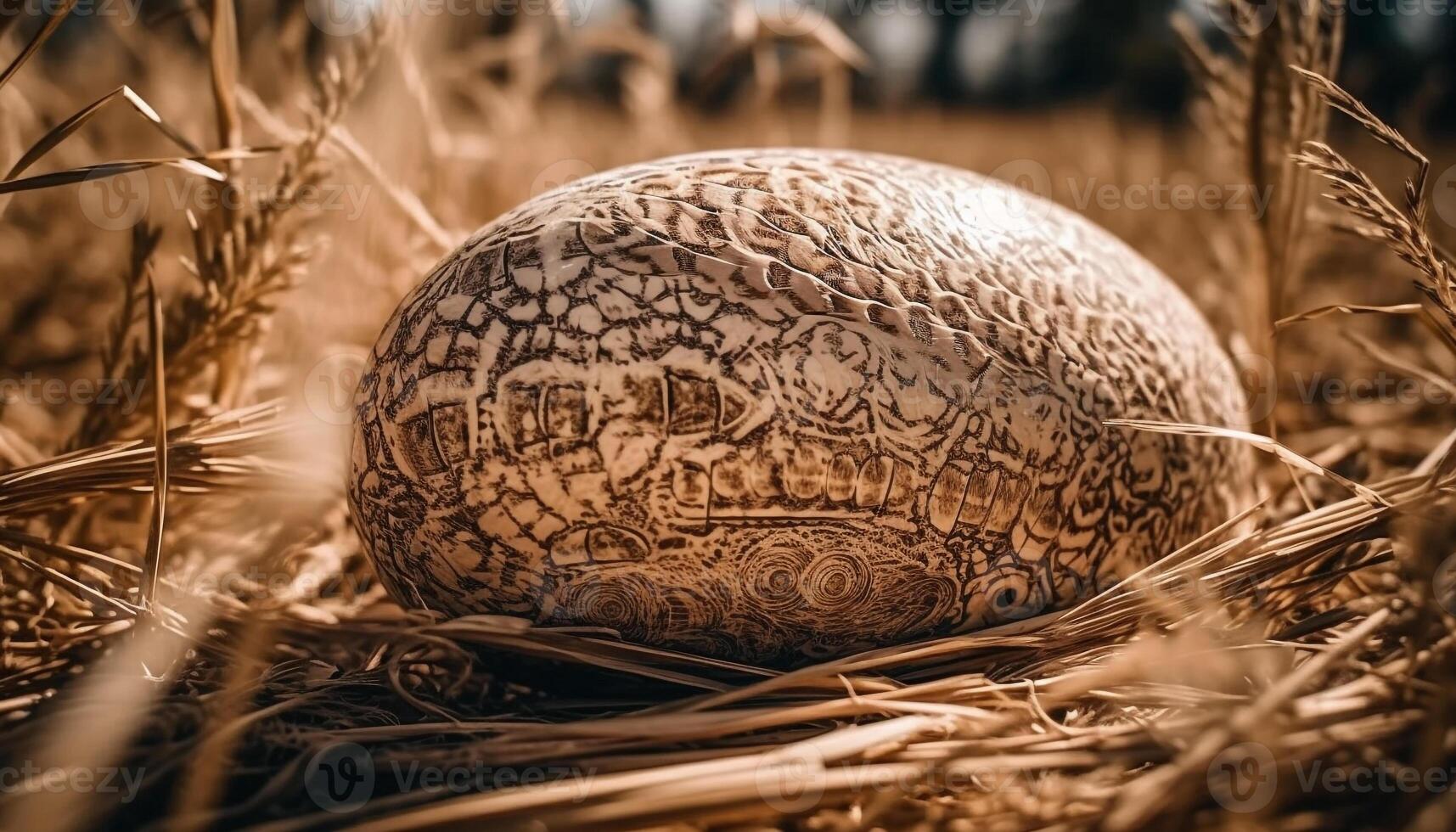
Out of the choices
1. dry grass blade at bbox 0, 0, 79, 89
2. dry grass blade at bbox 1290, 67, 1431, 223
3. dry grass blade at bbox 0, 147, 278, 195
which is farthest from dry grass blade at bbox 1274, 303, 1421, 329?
dry grass blade at bbox 0, 0, 79, 89

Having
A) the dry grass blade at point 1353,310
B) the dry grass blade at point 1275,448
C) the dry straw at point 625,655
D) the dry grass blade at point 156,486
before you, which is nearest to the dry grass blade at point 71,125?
the dry straw at point 625,655

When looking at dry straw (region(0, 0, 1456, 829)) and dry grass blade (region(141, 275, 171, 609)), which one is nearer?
Result: dry straw (region(0, 0, 1456, 829))

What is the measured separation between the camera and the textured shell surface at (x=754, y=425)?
3.98 ft

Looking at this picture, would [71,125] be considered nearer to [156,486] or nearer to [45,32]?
[45,32]

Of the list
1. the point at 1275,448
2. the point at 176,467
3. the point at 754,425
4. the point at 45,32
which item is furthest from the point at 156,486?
the point at 1275,448

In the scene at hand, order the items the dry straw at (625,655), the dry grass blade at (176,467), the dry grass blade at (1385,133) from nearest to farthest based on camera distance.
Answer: the dry straw at (625,655)
the dry grass blade at (1385,133)
the dry grass blade at (176,467)

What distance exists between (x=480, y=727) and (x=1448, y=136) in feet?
30.9

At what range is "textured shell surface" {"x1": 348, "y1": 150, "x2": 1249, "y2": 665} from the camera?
1.21 metres

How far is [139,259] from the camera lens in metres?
1.58

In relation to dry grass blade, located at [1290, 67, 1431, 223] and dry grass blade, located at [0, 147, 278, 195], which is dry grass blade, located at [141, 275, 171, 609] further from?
dry grass blade, located at [1290, 67, 1431, 223]

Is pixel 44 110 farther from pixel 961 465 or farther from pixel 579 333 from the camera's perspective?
pixel 961 465

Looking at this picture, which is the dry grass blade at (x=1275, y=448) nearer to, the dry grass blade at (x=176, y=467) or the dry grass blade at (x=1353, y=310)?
the dry grass blade at (x=1353, y=310)

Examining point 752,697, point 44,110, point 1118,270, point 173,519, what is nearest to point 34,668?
point 173,519

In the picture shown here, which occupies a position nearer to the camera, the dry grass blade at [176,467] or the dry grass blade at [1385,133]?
the dry grass blade at [1385,133]
